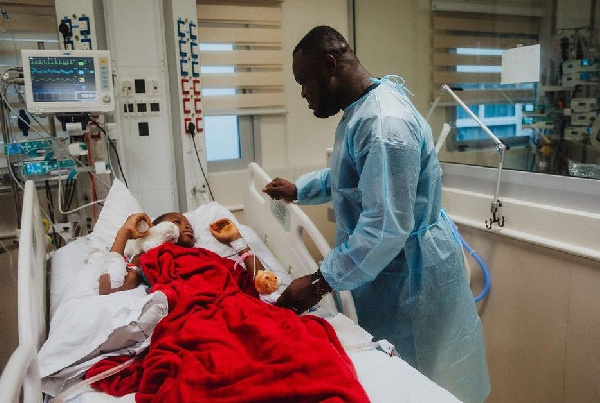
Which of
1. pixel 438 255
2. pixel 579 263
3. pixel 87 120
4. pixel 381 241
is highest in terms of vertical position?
pixel 87 120

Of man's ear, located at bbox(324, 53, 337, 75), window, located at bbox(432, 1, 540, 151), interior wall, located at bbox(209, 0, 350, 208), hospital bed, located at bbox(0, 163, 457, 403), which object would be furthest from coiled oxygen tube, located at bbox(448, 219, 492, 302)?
interior wall, located at bbox(209, 0, 350, 208)

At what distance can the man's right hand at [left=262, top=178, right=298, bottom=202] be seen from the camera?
191 centimetres

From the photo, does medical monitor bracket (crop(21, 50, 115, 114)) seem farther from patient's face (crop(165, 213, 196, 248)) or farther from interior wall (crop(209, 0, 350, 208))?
interior wall (crop(209, 0, 350, 208))

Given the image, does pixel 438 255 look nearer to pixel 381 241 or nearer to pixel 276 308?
pixel 381 241

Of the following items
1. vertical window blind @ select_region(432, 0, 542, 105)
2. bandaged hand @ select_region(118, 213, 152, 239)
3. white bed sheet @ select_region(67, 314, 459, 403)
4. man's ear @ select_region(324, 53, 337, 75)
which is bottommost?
white bed sheet @ select_region(67, 314, 459, 403)

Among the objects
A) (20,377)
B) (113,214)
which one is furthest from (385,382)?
(113,214)

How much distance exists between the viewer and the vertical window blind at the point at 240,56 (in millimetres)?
3236

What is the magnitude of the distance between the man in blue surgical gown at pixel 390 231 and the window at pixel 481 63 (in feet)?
4.78

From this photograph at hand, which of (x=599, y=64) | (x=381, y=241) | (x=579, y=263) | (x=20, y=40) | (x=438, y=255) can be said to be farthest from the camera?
(x=20, y=40)

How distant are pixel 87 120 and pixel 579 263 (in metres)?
2.44

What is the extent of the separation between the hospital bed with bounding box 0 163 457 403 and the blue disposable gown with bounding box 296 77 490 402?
17cm

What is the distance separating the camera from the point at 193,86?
308 cm

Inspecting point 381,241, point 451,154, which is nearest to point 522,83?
point 451,154

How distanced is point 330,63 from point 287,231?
0.82 m
